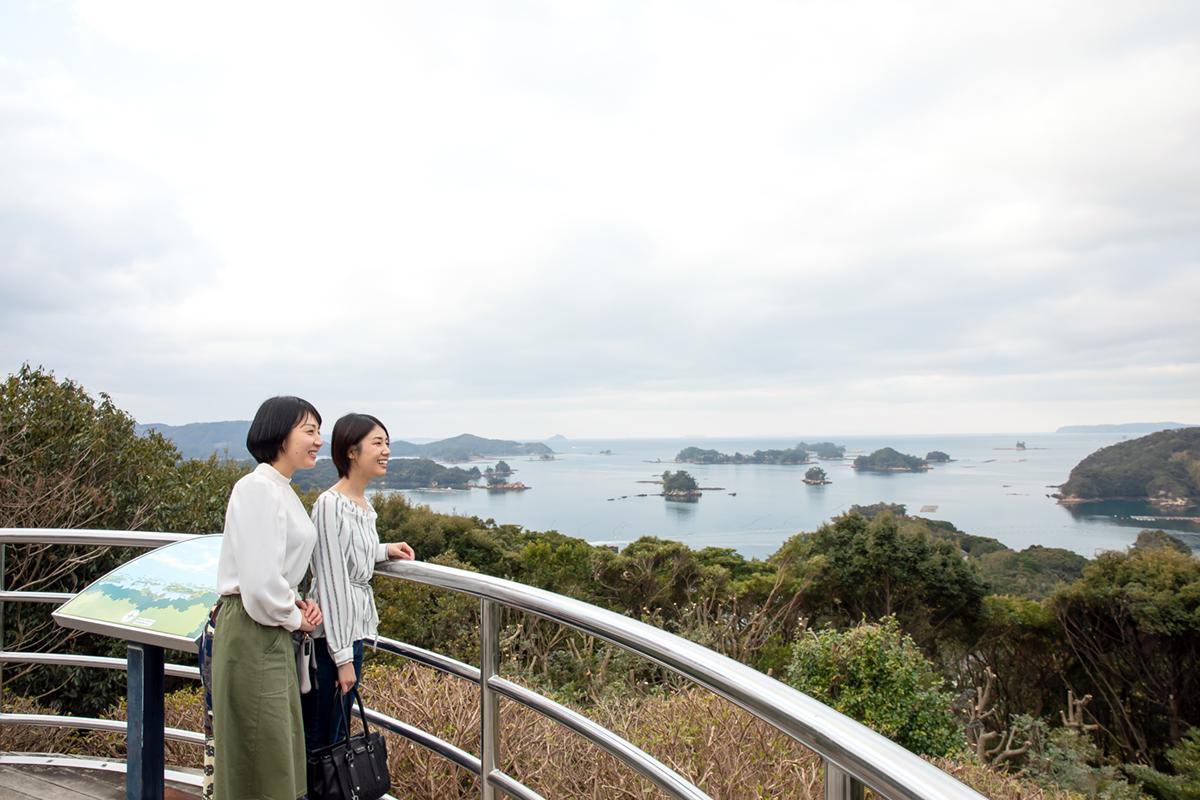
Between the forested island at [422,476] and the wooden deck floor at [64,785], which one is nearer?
the wooden deck floor at [64,785]

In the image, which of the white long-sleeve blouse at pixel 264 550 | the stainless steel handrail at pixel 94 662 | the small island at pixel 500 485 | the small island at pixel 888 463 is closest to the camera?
the white long-sleeve blouse at pixel 264 550

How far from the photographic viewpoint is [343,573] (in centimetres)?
177

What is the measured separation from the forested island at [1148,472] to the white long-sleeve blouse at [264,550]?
96.9ft

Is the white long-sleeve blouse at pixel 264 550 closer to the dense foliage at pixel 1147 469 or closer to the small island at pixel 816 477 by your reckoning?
the dense foliage at pixel 1147 469

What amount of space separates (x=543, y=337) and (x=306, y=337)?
1172 centimetres

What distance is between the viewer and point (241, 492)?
5.30ft

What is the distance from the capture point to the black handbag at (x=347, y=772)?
1.71 metres

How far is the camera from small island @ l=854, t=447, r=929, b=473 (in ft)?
155

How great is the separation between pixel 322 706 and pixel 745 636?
34.6 feet

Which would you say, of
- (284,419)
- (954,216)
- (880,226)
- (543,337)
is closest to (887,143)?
(954,216)

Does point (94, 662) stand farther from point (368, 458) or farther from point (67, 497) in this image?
point (67, 497)

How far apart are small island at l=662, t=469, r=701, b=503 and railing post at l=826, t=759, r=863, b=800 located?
40925mm

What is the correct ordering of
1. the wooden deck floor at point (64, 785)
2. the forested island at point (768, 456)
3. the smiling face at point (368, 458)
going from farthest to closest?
the forested island at point (768, 456) → the wooden deck floor at point (64, 785) → the smiling face at point (368, 458)

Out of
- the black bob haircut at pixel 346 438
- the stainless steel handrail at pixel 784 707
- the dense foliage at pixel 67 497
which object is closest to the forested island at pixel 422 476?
the dense foliage at pixel 67 497
